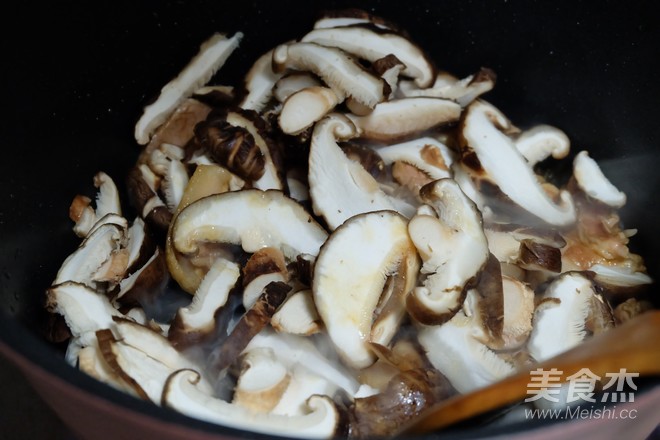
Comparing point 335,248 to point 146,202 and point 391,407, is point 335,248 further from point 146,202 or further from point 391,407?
point 146,202

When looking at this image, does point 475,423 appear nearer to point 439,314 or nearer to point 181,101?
point 439,314

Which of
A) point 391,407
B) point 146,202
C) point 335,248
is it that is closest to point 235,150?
point 146,202

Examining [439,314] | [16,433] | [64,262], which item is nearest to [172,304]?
[64,262]

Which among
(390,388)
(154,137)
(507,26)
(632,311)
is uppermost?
(507,26)

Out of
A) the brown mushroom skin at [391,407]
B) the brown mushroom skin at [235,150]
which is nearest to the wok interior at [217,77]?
the brown mushroom skin at [235,150]

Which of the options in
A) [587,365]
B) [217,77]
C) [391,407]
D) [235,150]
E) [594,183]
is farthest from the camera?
[217,77]

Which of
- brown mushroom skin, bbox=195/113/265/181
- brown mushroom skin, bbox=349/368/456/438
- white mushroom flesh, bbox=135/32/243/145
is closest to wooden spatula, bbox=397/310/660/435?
brown mushroom skin, bbox=349/368/456/438
